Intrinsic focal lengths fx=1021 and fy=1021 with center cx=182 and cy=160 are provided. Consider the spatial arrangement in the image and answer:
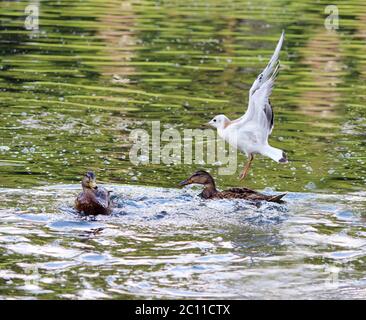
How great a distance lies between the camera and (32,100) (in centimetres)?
1956

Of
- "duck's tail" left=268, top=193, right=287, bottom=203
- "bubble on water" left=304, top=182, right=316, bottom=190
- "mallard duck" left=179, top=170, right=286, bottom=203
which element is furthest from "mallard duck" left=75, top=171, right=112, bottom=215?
"bubble on water" left=304, top=182, right=316, bottom=190

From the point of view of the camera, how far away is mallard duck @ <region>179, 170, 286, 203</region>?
12.9 metres

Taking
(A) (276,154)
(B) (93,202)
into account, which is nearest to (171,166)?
(A) (276,154)

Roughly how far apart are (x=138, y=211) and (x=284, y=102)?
8.35 meters

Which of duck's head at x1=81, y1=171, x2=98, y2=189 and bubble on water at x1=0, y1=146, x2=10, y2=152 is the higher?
bubble on water at x1=0, y1=146, x2=10, y2=152

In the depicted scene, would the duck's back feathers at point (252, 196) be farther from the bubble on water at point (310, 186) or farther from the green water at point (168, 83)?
the green water at point (168, 83)

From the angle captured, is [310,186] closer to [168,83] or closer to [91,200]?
[91,200]

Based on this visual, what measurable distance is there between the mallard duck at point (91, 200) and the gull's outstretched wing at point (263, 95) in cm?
221

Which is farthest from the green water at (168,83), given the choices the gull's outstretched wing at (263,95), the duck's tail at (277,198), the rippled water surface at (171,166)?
the gull's outstretched wing at (263,95)

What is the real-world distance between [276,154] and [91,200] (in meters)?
2.57

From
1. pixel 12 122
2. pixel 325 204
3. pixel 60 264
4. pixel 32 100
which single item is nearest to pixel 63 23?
pixel 32 100

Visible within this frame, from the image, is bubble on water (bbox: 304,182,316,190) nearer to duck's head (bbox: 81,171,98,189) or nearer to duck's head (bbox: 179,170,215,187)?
duck's head (bbox: 179,170,215,187)

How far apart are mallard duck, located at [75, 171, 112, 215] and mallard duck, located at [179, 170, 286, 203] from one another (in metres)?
1.59
